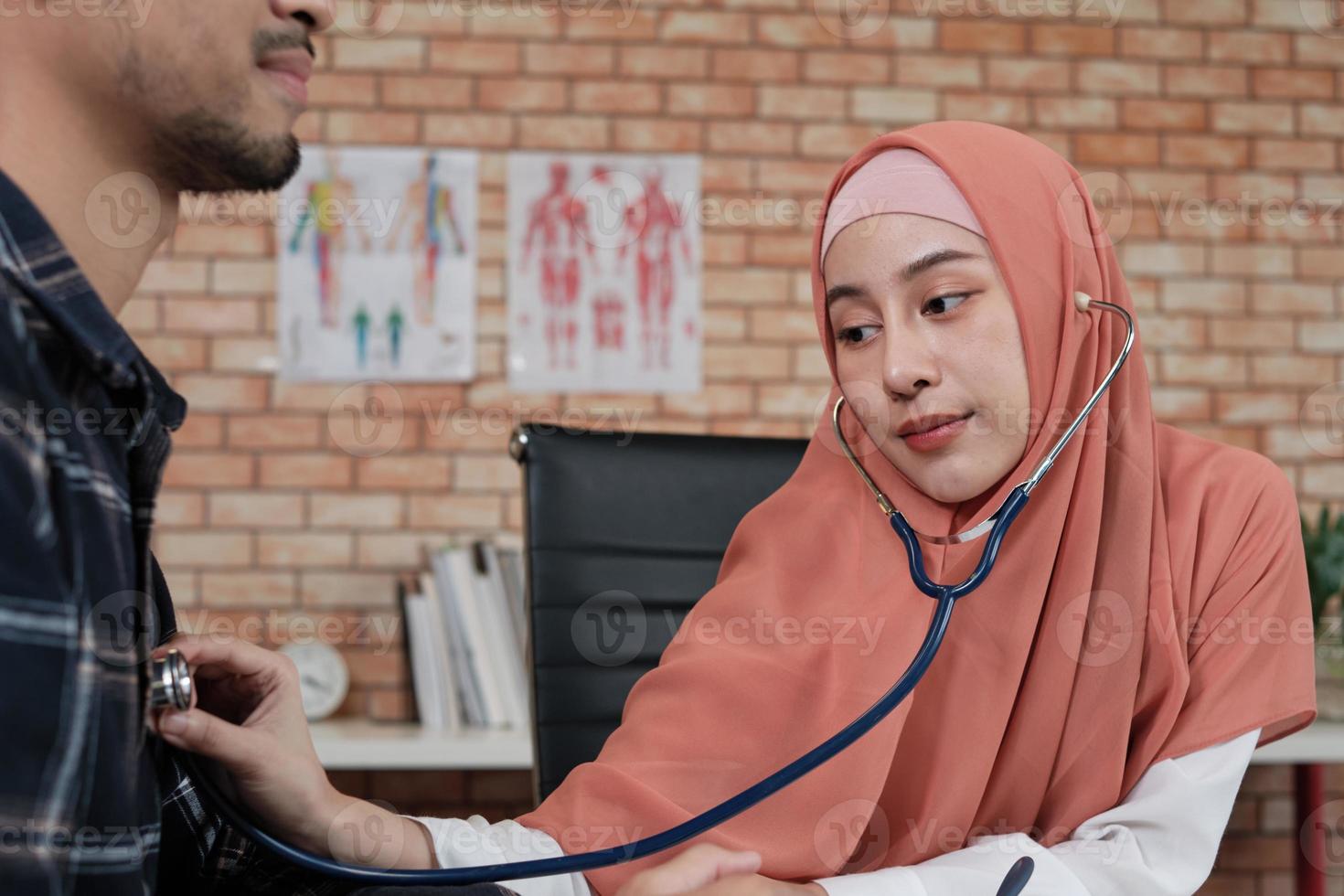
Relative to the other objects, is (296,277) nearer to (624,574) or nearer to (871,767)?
(624,574)

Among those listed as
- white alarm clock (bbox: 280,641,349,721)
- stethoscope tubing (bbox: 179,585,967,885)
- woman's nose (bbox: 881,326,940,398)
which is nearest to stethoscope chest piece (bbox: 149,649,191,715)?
stethoscope tubing (bbox: 179,585,967,885)

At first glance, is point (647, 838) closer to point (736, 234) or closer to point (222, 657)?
point (222, 657)

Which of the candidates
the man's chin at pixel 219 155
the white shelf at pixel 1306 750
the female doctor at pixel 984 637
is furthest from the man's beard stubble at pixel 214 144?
the white shelf at pixel 1306 750

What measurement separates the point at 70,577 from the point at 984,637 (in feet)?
2.74

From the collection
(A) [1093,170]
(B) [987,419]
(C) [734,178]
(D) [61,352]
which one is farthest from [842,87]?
(D) [61,352]

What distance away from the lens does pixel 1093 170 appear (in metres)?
2.83

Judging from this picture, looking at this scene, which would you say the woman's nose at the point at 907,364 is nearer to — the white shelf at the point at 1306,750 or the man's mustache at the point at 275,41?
the man's mustache at the point at 275,41

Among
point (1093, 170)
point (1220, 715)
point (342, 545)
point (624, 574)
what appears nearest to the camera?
point (1220, 715)

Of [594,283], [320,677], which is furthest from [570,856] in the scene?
[594,283]

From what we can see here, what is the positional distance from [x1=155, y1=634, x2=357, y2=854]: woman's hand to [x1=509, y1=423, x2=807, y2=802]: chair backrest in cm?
54

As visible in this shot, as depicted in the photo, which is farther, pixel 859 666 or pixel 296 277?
pixel 296 277

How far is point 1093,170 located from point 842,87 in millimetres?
611

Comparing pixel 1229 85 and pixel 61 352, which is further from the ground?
pixel 1229 85

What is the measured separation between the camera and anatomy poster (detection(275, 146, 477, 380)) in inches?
104
